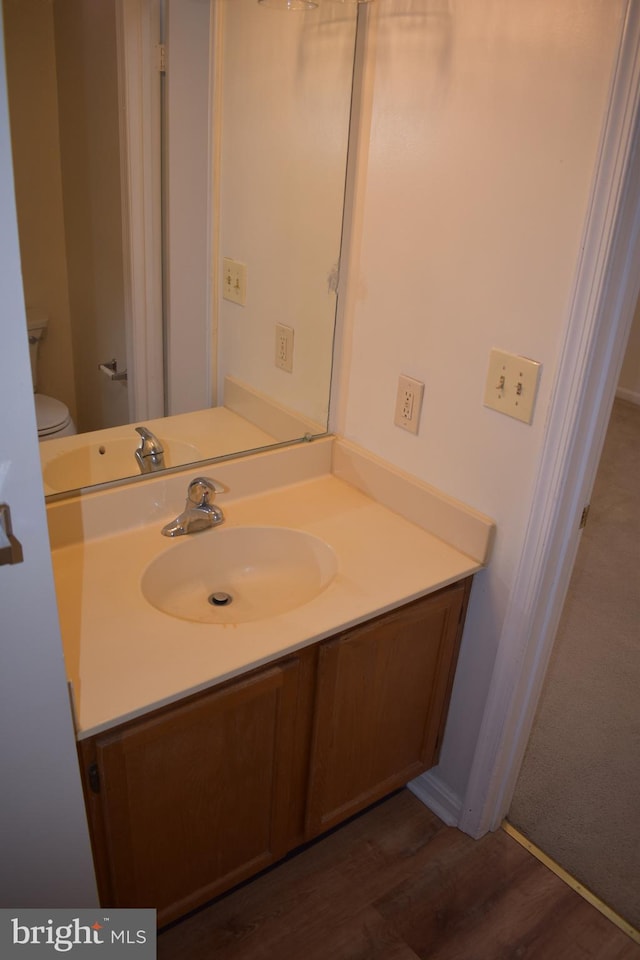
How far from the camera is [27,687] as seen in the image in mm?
1043

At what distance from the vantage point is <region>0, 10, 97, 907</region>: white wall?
857 millimetres

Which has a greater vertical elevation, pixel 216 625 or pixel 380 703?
pixel 216 625

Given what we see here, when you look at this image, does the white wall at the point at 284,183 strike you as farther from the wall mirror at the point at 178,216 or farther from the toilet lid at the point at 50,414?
the toilet lid at the point at 50,414

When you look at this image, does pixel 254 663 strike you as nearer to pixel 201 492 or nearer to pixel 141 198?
pixel 201 492

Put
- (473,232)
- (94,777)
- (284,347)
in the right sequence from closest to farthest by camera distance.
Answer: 1. (94,777)
2. (473,232)
3. (284,347)

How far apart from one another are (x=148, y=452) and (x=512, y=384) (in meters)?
0.80

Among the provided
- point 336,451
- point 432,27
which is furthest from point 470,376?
point 432,27

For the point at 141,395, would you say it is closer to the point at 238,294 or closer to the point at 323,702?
the point at 238,294

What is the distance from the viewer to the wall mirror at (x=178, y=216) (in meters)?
1.32

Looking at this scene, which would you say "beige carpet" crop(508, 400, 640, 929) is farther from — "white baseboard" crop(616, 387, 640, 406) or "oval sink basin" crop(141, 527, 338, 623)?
"white baseboard" crop(616, 387, 640, 406)

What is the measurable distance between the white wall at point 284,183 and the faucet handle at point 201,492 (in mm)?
301

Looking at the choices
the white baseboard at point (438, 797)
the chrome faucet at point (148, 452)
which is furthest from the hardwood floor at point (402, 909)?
the chrome faucet at point (148, 452)

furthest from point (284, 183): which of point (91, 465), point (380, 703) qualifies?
point (380, 703)

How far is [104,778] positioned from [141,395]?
0.79m
